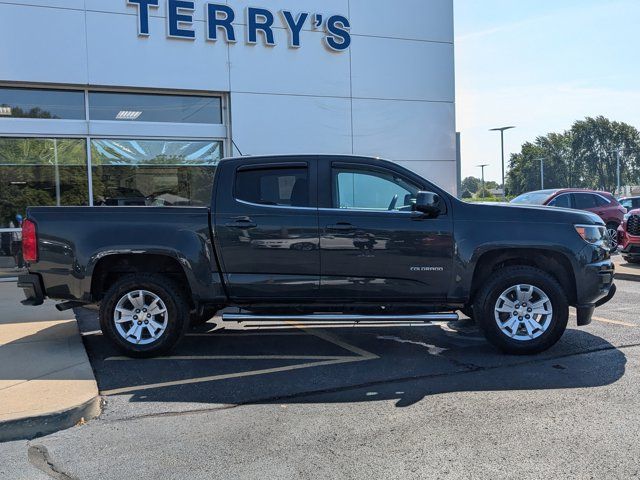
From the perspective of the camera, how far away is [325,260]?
5871 millimetres

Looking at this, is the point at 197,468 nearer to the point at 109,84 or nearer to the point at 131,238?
the point at 131,238

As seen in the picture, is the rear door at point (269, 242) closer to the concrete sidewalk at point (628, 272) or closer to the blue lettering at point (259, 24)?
the blue lettering at point (259, 24)

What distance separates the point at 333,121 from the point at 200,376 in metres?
9.17

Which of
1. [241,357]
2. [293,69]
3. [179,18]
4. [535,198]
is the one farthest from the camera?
[535,198]

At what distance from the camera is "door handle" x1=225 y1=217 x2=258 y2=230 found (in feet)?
19.3

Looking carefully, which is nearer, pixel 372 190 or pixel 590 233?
pixel 590 233

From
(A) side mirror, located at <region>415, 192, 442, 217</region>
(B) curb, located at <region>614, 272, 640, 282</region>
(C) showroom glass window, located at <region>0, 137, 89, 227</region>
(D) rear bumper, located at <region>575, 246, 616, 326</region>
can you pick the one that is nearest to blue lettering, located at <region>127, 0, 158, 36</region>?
(C) showroom glass window, located at <region>0, 137, 89, 227</region>

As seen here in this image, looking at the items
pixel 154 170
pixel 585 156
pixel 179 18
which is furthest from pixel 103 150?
pixel 585 156

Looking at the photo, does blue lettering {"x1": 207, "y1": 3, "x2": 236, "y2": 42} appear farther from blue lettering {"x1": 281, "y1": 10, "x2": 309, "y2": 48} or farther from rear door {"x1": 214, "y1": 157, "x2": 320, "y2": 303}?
rear door {"x1": 214, "y1": 157, "x2": 320, "y2": 303}

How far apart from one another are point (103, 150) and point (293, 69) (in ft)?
14.9

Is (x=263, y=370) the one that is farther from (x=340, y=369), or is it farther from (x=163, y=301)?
(x=163, y=301)

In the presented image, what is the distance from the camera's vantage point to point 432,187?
601cm

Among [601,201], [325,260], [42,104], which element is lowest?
[325,260]

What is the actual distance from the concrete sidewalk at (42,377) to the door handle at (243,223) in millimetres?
1917
